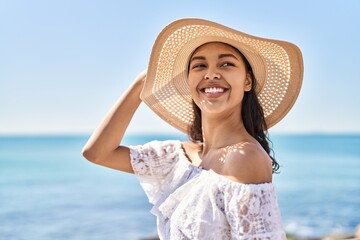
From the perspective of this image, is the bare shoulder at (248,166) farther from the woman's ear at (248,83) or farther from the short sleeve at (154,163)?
the short sleeve at (154,163)

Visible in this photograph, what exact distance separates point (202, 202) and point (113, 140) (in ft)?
1.50

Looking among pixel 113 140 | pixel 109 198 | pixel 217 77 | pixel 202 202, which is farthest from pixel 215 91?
pixel 109 198

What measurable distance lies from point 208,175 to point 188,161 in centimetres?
19

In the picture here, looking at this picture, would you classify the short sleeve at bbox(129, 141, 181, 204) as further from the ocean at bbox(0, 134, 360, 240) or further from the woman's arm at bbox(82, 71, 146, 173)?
the ocean at bbox(0, 134, 360, 240)

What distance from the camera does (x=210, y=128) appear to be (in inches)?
73.2

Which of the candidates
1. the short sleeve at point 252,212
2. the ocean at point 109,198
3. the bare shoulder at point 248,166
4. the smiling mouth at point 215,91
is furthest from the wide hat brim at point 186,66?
the ocean at point 109,198

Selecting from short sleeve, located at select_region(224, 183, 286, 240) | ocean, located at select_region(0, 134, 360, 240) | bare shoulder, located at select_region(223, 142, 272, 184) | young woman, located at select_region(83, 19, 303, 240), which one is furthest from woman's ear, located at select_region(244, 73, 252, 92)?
ocean, located at select_region(0, 134, 360, 240)

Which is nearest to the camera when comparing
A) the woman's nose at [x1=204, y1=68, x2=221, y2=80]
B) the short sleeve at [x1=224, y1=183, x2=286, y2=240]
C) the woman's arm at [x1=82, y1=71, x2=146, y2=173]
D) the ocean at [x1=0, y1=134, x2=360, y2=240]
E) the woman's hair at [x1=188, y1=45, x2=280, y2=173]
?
the short sleeve at [x1=224, y1=183, x2=286, y2=240]

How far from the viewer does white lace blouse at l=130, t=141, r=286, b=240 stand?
5.03 ft

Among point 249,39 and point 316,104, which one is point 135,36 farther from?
point 249,39

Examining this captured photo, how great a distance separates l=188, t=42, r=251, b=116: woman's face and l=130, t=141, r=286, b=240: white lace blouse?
198 mm

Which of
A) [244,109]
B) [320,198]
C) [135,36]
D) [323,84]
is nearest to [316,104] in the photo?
[323,84]

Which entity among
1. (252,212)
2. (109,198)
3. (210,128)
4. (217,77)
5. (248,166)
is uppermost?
(109,198)

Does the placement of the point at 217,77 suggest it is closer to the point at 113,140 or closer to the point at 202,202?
the point at 202,202
